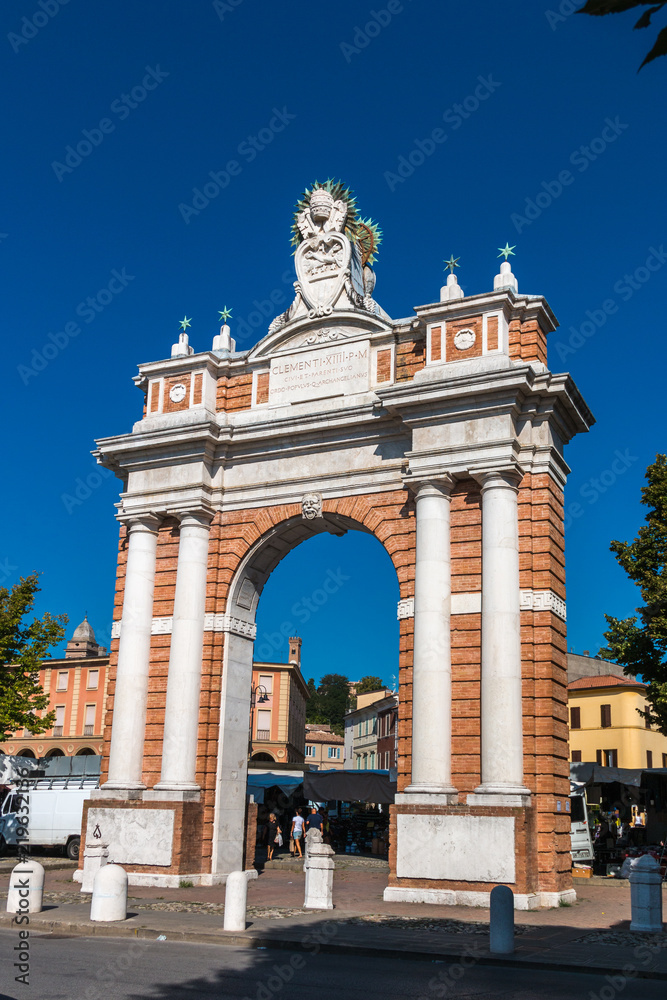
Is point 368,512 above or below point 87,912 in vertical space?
above

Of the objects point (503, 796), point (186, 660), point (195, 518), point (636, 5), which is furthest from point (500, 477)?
point (636, 5)

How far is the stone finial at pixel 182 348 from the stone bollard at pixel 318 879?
13.7 m

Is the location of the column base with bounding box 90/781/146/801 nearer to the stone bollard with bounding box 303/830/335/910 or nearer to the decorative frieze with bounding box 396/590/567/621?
the stone bollard with bounding box 303/830/335/910

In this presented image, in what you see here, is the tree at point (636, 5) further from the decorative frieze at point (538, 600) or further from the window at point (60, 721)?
the window at point (60, 721)

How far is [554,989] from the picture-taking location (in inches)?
409

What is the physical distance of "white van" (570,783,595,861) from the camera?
24.0m

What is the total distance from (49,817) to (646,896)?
857 inches

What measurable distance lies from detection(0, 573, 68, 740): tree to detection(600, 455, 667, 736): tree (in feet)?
63.5

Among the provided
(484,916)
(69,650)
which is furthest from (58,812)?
(69,650)

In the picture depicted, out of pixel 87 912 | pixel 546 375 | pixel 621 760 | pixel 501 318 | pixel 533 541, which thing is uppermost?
pixel 501 318

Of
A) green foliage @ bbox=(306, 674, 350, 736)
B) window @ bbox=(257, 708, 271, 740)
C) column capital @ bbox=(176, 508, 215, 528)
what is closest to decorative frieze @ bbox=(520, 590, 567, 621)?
column capital @ bbox=(176, 508, 215, 528)

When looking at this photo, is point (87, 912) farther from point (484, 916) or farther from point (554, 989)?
point (554, 989)

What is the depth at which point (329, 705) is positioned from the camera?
471 feet

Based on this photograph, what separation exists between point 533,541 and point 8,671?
2141cm
